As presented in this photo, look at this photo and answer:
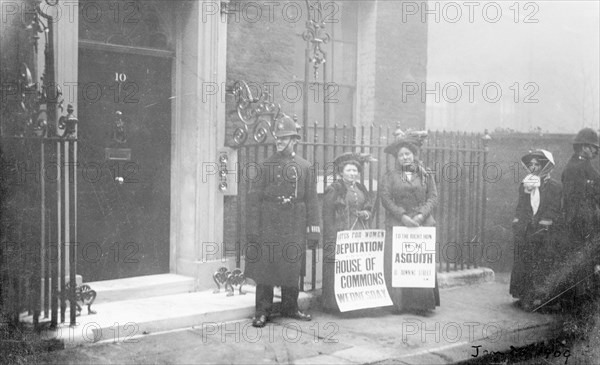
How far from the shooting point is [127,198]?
7.44m

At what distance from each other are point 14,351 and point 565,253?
6268 millimetres

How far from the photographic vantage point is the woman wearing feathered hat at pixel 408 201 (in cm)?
736

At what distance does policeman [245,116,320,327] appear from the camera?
661cm

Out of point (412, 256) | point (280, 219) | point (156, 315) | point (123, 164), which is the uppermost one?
point (123, 164)

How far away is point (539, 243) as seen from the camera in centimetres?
782

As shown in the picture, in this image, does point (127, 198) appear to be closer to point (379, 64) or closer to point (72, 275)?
point (72, 275)

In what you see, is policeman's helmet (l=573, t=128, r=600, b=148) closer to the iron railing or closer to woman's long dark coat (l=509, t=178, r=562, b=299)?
woman's long dark coat (l=509, t=178, r=562, b=299)

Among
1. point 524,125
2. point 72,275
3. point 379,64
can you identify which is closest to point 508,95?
point 524,125

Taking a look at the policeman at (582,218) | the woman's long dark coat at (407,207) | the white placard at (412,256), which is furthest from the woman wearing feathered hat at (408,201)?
the policeman at (582,218)

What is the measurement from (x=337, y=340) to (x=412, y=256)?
177 centimetres

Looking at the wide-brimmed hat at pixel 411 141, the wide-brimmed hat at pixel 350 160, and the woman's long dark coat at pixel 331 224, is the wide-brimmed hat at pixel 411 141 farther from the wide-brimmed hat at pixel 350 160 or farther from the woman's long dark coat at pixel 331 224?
the woman's long dark coat at pixel 331 224

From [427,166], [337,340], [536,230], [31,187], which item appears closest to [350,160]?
[427,166]

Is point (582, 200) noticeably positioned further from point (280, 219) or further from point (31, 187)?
point (31, 187)

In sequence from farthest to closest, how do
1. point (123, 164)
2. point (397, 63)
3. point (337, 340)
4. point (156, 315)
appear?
point (397, 63) < point (123, 164) < point (156, 315) < point (337, 340)
